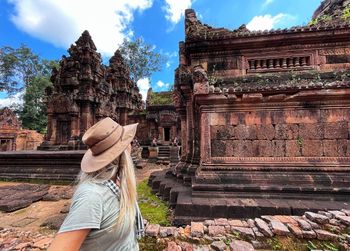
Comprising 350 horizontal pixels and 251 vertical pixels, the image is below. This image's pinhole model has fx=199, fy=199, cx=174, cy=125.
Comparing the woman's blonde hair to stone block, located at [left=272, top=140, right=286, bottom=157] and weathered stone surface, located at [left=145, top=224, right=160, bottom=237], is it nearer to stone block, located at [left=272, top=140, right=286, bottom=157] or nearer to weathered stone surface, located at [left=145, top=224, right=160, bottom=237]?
weathered stone surface, located at [left=145, top=224, right=160, bottom=237]

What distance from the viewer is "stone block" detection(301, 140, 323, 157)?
480cm

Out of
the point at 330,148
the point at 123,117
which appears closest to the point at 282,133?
the point at 330,148

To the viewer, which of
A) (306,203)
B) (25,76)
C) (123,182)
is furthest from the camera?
(25,76)

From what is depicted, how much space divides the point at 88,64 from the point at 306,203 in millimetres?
14483

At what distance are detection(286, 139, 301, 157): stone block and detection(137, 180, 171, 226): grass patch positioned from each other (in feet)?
10.8

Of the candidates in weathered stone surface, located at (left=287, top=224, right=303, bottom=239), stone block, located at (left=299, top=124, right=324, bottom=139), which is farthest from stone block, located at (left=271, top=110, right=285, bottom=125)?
weathered stone surface, located at (left=287, top=224, right=303, bottom=239)

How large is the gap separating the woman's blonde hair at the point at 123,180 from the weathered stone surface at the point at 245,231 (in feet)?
7.97

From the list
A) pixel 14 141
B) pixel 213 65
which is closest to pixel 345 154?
pixel 213 65

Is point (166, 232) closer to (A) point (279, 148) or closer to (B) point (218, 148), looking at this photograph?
(B) point (218, 148)

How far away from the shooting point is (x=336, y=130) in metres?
4.84

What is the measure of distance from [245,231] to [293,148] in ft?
8.99

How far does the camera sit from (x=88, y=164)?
1.32m

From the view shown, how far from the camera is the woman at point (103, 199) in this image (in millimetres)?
1039

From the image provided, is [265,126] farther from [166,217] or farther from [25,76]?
[25,76]
